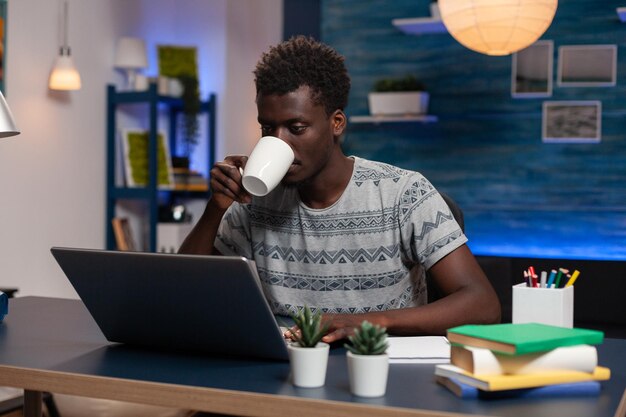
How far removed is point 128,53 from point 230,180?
328 centimetres

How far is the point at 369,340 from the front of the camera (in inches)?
37.0

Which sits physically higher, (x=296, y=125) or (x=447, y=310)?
(x=296, y=125)

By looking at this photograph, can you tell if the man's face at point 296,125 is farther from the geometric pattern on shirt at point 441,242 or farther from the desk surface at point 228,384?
the desk surface at point 228,384

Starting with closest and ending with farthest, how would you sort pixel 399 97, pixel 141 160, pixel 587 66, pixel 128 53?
pixel 587 66 < pixel 399 97 < pixel 128 53 < pixel 141 160

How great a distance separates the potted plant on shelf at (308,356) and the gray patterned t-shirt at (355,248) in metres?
0.62

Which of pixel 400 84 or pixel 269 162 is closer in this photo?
pixel 269 162

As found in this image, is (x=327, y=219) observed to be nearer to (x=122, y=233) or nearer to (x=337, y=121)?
(x=337, y=121)

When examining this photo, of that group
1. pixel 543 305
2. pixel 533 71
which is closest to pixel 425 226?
pixel 543 305

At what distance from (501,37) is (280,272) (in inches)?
65.8

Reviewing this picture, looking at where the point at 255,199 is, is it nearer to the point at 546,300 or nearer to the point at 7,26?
the point at 546,300

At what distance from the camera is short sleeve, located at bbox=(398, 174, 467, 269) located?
154cm

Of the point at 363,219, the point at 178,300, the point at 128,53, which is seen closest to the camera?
the point at 178,300

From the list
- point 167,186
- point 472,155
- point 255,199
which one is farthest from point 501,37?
point 167,186

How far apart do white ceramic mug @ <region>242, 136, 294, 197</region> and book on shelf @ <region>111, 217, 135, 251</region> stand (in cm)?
333
